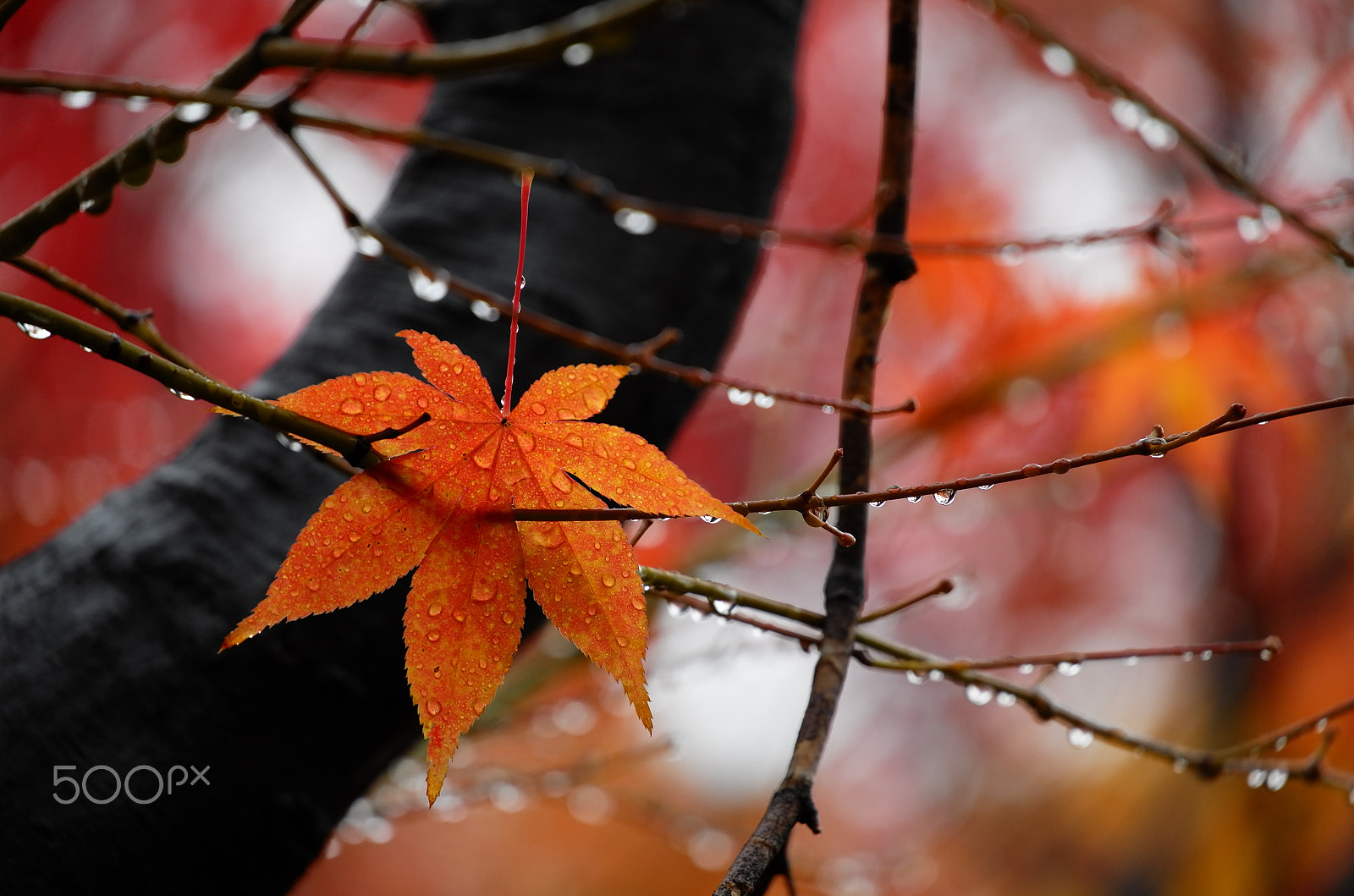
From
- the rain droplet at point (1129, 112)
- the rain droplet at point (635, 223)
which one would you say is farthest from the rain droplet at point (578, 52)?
the rain droplet at point (1129, 112)

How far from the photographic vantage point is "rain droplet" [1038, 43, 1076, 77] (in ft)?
1.84

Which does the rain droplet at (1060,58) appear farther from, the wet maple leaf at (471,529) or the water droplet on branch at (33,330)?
the water droplet on branch at (33,330)

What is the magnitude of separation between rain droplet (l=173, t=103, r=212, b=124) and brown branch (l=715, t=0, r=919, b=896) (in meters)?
0.32

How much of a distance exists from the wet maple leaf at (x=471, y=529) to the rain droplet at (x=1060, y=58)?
0.45 m

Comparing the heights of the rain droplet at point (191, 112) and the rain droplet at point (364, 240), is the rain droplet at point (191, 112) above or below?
below

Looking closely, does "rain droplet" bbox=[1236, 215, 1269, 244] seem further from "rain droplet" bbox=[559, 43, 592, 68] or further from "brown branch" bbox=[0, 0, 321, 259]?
"brown branch" bbox=[0, 0, 321, 259]

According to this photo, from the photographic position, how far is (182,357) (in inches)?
13.6

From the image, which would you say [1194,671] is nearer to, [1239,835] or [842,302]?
[1239,835]

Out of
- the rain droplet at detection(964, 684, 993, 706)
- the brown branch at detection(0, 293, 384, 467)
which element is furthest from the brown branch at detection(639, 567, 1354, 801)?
the brown branch at detection(0, 293, 384, 467)

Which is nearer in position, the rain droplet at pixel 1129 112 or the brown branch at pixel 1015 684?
the brown branch at pixel 1015 684

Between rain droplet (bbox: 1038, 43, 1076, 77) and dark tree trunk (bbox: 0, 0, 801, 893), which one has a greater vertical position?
rain droplet (bbox: 1038, 43, 1076, 77)

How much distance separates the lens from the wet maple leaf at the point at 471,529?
0.27 m

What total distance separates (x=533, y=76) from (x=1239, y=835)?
259cm

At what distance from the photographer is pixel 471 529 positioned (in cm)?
29
